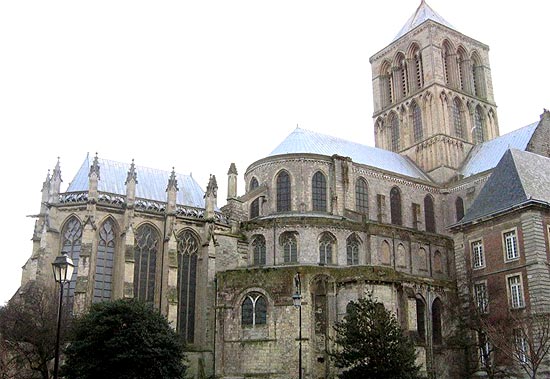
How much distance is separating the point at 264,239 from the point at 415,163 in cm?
2063

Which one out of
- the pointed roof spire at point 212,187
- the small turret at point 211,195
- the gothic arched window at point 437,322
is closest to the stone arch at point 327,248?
the gothic arched window at point 437,322

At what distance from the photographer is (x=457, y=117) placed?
2295 inches

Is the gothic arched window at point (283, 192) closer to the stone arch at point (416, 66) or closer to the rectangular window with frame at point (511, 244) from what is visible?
the rectangular window with frame at point (511, 244)

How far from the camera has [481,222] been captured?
3959 centimetres

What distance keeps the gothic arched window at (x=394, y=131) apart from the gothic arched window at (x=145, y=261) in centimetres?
2829

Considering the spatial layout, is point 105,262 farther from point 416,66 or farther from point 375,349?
point 416,66

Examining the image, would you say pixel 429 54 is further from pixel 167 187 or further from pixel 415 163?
pixel 167 187

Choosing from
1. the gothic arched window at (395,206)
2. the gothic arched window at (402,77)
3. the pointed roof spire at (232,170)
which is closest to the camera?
the pointed roof spire at (232,170)

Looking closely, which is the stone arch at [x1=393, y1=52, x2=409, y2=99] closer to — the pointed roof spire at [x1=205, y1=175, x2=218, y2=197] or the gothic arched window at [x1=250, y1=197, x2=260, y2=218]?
the gothic arched window at [x1=250, y1=197, x2=260, y2=218]

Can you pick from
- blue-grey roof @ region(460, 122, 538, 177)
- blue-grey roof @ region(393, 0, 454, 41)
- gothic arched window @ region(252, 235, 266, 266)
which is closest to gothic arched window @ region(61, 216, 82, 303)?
gothic arched window @ region(252, 235, 266, 266)

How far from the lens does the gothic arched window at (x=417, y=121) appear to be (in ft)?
190

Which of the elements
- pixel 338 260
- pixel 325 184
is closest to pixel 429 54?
pixel 325 184

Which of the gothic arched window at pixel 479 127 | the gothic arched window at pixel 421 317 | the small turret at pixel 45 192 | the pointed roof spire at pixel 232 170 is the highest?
the gothic arched window at pixel 479 127

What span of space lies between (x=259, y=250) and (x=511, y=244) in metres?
15.9
